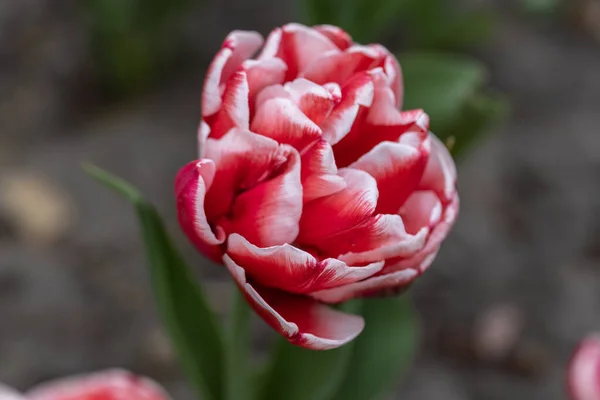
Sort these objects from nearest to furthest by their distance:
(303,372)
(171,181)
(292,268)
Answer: (292,268), (303,372), (171,181)

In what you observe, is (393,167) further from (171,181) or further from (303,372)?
(171,181)

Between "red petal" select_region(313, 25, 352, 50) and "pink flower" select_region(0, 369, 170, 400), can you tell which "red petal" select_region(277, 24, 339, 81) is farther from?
"pink flower" select_region(0, 369, 170, 400)

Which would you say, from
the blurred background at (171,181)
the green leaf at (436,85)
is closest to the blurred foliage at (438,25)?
the blurred background at (171,181)

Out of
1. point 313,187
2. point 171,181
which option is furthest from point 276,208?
point 171,181

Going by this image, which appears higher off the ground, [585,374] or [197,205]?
[197,205]

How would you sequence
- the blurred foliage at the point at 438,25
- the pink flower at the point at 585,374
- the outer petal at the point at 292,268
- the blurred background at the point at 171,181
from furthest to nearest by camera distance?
the blurred foliage at the point at 438,25 → the blurred background at the point at 171,181 → the pink flower at the point at 585,374 → the outer petal at the point at 292,268

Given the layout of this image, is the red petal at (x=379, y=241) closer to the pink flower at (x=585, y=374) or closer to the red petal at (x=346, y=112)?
the red petal at (x=346, y=112)

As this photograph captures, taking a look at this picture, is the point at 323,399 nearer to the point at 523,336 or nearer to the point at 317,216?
the point at 317,216
